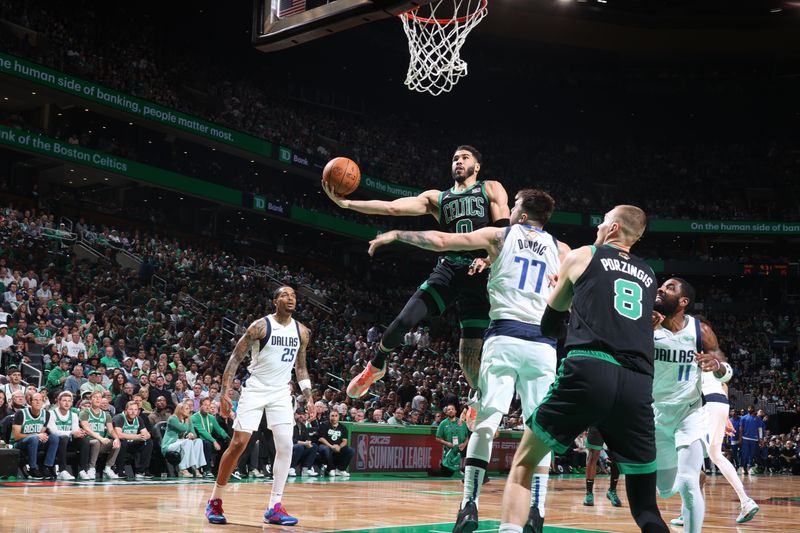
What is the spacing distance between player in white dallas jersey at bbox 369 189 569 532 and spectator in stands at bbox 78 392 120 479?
918 cm

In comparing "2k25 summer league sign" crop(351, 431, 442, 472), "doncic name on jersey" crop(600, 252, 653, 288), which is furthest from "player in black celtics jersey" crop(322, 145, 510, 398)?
"2k25 summer league sign" crop(351, 431, 442, 472)

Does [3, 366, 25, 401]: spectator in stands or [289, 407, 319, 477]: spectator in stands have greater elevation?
[3, 366, 25, 401]: spectator in stands

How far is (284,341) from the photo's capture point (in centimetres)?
880

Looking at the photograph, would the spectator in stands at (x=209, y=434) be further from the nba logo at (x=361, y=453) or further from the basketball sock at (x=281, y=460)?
the basketball sock at (x=281, y=460)

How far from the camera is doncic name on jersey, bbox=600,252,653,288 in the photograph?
4766 mm

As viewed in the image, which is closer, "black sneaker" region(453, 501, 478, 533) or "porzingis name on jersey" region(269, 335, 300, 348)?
"black sneaker" region(453, 501, 478, 533)

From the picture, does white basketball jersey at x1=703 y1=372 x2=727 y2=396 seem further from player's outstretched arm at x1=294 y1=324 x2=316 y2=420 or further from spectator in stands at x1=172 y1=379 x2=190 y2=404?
spectator in stands at x1=172 y1=379 x2=190 y2=404

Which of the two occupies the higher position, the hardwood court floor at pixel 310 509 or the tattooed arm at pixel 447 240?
the tattooed arm at pixel 447 240

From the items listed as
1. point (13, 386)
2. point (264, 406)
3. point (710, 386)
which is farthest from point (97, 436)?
point (710, 386)

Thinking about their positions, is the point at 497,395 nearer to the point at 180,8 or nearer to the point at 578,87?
the point at 180,8

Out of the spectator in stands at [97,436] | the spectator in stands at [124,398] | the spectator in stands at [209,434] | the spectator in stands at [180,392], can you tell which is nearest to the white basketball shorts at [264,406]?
the spectator in stands at [97,436]

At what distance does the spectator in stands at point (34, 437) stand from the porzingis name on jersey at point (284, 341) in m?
5.75

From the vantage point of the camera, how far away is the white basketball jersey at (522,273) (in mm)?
6074

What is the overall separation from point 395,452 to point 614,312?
1490cm
